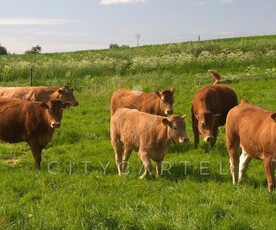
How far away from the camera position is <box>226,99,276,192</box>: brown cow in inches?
286

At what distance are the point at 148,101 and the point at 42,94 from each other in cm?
497

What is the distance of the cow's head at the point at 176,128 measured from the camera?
8141 mm

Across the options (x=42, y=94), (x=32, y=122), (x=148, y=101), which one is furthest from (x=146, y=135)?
(x=42, y=94)

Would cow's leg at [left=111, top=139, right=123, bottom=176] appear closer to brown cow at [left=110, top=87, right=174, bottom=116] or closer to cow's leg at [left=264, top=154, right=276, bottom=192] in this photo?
brown cow at [left=110, top=87, right=174, bottom=116]

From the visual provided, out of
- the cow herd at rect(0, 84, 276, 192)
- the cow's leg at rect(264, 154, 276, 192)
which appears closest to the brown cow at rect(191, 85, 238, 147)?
the cow herd at rect(0, 84, 276, 192)

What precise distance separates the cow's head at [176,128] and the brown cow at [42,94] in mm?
7694

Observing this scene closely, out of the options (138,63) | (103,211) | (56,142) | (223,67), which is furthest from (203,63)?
(103,211)

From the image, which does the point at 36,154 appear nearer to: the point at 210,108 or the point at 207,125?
the point at 207,125

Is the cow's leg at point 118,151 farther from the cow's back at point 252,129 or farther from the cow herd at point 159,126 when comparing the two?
the cow's back at point 252,129

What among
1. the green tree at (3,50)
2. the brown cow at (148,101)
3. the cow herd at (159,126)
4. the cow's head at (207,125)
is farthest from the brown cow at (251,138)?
the green tree at (3,50)

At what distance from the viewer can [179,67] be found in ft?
97.0

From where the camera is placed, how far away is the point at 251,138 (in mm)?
7746

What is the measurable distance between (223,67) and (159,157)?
21861 mm

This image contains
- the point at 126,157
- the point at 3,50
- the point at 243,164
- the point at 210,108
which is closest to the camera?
the point at 243,164
